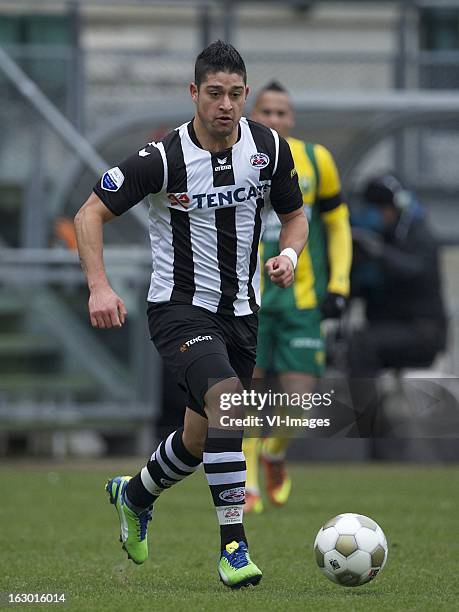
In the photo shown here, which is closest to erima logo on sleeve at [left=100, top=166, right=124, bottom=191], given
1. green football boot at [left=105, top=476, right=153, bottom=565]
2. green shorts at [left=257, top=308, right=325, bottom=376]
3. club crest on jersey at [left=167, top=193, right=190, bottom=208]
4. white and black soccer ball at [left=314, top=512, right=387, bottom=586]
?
club crest on jersey at [left=167, top=193, right=190, bottom=208]

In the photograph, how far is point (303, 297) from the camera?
8.95 metres

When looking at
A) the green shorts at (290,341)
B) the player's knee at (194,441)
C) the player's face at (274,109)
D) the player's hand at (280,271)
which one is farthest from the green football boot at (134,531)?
the player's face at (274,109)

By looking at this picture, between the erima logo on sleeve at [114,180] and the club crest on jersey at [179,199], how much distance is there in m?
0.22

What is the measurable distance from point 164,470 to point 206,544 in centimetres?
140

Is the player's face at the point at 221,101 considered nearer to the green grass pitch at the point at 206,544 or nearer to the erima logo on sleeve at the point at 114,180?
the erima logo on sleeve at the point at 114,180

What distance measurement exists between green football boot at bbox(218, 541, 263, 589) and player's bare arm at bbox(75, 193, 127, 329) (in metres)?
0.96

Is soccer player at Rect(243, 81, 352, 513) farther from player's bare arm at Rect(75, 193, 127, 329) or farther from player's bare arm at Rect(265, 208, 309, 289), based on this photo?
player's bare arm at Rect(75, 193, 127, 329)

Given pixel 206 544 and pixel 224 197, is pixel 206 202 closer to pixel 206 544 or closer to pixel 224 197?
pixel 224 197

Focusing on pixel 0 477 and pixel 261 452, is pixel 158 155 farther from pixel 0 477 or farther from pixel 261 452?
pixel 0 477

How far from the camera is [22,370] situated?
40.1ft

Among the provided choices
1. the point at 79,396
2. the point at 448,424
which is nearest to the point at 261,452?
the point at 448,424

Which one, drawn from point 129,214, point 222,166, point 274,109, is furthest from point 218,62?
point 129,214

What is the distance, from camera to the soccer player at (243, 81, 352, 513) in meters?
8.71

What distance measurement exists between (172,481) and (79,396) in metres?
6.51
